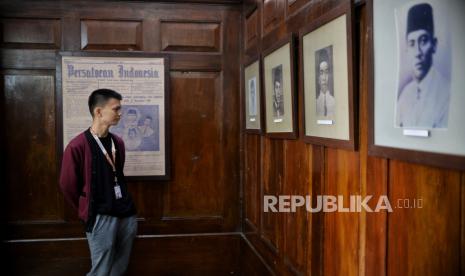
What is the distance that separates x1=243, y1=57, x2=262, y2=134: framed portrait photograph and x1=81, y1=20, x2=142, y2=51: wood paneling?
99 centimetres

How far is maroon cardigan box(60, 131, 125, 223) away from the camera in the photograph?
8.82 feet

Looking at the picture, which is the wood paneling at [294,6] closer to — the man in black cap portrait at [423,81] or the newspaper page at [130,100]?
the man in black cap portrait at [423,81]

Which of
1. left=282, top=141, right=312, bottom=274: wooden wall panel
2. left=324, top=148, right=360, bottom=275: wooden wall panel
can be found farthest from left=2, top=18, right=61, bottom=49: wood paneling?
left=324, top=148, right=360, bottom=275: wooden wall panel

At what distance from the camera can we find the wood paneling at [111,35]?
370 cm

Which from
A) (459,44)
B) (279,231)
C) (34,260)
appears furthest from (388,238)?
(34,260)

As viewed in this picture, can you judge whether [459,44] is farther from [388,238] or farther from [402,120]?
[388,238]

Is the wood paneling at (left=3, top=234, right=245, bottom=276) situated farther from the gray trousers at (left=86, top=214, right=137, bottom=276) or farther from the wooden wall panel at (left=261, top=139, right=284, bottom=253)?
the gray trousers at (left=86, top=214, right=137, bottom=276)

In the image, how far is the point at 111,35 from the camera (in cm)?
372

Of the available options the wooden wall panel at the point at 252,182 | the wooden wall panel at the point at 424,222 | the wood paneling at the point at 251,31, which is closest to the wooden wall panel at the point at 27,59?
the wood paneling at the point at 251,31

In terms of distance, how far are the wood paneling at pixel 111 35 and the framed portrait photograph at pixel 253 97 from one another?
0.99 metres

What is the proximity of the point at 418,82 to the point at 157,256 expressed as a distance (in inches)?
120

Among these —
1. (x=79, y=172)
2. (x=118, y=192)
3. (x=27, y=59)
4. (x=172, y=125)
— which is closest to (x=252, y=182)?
(x=172, y=125)

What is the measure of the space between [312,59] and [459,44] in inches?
39.6

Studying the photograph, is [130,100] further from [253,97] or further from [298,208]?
[298,208]
